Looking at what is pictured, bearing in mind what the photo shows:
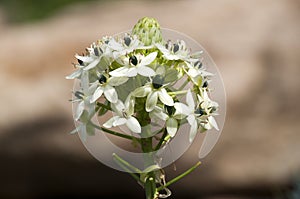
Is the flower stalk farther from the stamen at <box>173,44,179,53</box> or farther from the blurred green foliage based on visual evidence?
the blurred green foliage

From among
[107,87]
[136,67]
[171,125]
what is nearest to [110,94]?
[107,87]

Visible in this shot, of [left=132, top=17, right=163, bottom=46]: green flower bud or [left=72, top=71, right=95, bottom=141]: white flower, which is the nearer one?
[left=72, top=71, right=95, bottom=141]: white flower

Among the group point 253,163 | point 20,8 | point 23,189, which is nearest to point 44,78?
point 23,189

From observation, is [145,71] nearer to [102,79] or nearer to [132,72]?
[132,72]

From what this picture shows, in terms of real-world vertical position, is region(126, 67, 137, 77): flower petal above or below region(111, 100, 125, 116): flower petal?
above

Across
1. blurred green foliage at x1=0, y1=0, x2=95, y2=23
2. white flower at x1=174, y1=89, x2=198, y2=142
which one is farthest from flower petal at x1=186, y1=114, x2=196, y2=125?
blurred green foliage at x1=0, y1=0, x2=95, y2=23

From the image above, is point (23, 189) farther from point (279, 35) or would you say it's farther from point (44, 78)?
point (279, 35)
